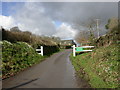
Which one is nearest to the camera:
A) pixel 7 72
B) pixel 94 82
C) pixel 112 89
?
pixel 112 89

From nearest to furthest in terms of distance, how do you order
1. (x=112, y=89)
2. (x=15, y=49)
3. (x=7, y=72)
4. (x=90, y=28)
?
(x=112, y=89)
(x=7, y=72)
(x=15, y=49)
(x=90, y=28)

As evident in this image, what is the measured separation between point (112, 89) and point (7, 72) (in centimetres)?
504

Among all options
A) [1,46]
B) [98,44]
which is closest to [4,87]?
[1,46]

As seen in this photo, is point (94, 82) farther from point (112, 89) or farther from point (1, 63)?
point (1, 63)

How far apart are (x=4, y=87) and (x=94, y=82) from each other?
134 inches

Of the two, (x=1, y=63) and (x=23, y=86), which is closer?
(x=23, y=86)

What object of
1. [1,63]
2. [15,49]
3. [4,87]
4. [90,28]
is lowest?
[4,87]

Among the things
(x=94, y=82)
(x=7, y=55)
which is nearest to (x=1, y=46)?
(x=7, y=55)

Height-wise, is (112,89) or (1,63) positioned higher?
(1,63)

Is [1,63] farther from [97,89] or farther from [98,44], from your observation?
[98,44]

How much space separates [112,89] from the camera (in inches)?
142

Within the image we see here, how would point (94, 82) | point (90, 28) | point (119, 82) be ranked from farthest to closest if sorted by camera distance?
point (90, 28) → point (94, 82) → point (119, 82)

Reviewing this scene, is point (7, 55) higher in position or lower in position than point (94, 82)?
higher

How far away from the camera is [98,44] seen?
41.4 feet
